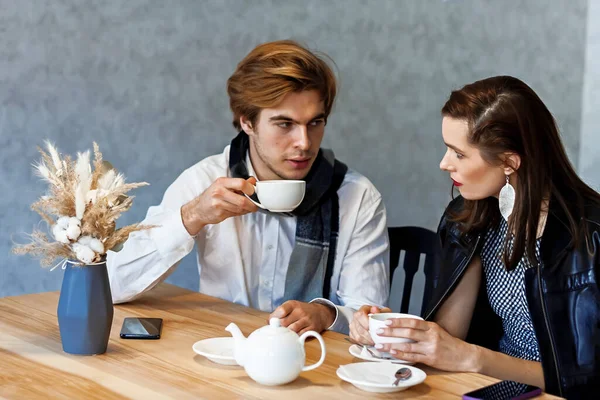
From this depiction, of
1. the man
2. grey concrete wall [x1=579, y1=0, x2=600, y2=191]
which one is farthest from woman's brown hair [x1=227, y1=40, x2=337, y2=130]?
grey concrete wall [x1=579, y1=0, x2=600, y2=191]

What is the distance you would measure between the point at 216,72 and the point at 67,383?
1877mm

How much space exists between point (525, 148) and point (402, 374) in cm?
63

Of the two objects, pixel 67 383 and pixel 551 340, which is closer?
pixel 67 383

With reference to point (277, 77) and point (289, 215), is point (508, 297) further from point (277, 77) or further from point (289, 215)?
point (277, 77)

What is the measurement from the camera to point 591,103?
3367 mm

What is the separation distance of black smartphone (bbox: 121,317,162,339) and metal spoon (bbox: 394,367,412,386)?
0.53 meters

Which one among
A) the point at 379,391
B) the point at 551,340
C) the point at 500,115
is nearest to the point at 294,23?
the point at 500,115

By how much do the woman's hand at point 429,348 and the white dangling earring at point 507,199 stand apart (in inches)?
15.3

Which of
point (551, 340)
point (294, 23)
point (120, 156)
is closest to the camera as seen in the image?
point (551, 340)

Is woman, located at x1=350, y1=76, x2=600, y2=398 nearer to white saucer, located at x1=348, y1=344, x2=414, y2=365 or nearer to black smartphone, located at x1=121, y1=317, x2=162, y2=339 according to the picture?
white saucer, located at x1=348, y1=344, x2=414, y2=365

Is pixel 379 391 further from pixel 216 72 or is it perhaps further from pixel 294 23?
pixel 294 23

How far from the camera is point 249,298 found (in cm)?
232

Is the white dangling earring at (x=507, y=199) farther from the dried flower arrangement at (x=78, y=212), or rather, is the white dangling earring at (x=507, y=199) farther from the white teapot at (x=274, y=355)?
the dried flower arrangement at (x=78, y=212)

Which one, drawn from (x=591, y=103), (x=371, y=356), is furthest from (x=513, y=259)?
(x=591, y=103)
